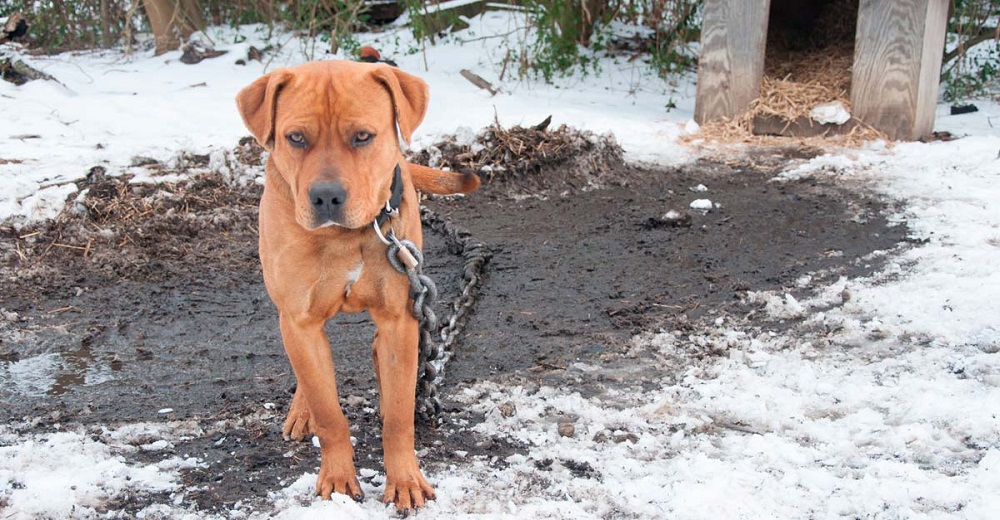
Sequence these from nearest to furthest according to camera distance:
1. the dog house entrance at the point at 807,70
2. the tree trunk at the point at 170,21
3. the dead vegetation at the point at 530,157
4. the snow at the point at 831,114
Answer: the dead vegetation at the point at 530,157, the snow at the point at 831,114, the dog house entrance at the point at 807,70, the tree trunk at the point at 170,21

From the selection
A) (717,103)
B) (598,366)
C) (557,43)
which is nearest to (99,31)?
(557,43)

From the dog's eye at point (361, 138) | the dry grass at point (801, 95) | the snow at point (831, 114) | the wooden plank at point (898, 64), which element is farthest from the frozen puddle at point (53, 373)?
the wooden plank at point (898, 64)

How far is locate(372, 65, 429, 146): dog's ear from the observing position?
2975 millimetres

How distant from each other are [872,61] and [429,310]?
5.87 metres

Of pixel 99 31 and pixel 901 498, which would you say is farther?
pixel 99 31

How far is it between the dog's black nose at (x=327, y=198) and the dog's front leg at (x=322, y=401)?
44 cm

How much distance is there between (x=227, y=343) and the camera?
178 inches

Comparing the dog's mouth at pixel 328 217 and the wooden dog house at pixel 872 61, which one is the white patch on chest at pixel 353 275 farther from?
the wooden dog house at pixel 872 61

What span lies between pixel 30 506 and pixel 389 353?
1259mm

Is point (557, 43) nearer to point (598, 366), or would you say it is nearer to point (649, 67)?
point (649, 67)

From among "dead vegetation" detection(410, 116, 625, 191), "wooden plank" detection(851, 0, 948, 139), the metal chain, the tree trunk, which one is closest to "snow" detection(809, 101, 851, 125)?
"wooden plank" detection(851, 0, 948, 139)

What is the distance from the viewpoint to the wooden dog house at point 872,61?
7383mm

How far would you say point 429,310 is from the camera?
3.07m

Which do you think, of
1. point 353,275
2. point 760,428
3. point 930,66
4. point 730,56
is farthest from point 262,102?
point 930,66
